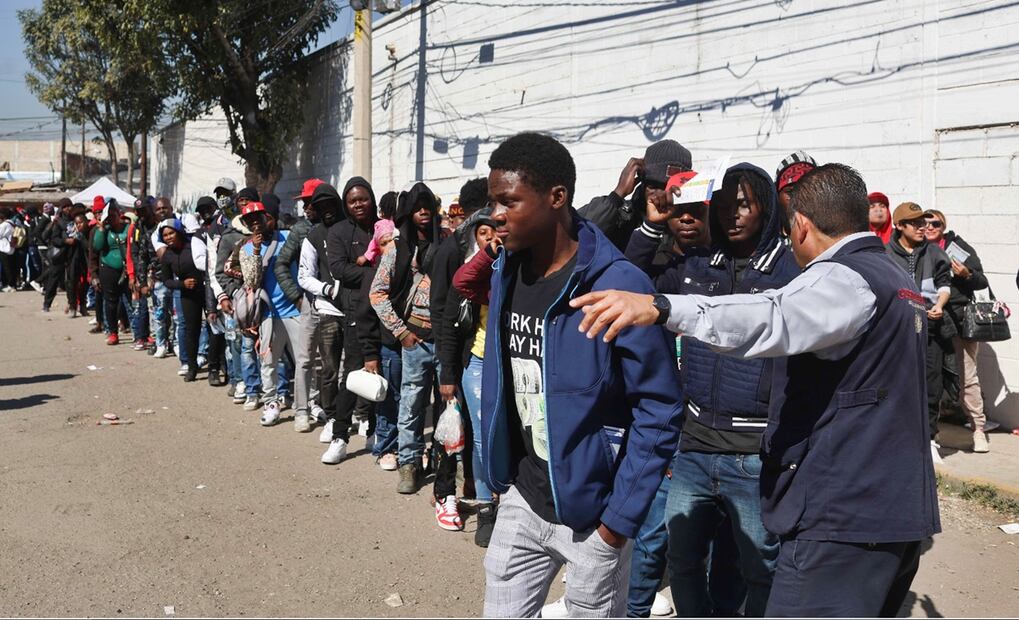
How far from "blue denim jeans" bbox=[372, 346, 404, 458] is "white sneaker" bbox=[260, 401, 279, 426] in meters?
1.62

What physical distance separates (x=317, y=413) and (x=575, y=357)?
6.06 meters

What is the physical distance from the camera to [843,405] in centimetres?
256

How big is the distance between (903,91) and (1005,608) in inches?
192

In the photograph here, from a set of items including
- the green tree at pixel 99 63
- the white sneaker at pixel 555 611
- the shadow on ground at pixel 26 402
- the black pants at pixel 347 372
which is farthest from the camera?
the green tree at pixel 99 63

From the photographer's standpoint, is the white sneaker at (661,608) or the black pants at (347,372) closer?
the white sneaker at (661,608)

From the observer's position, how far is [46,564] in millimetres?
4930

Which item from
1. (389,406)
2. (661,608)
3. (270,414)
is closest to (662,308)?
(661,608)

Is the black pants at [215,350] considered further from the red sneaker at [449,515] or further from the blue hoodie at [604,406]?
the blue hoodie at [604,406]

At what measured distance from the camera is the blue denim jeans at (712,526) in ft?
11.0

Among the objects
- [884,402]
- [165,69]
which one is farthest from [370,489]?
[165,69]

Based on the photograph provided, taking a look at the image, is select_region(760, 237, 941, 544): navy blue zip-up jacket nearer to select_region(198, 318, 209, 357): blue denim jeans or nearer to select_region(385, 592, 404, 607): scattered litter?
select_region(385, 592, 404, 607): scattered litter

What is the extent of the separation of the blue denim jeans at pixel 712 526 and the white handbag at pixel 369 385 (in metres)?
3.07

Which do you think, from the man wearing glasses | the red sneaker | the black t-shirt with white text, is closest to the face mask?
the red sneaker

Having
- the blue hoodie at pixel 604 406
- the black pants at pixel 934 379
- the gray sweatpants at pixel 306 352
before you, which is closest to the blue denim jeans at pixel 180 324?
the gray sweatpants at pixel 306 352
